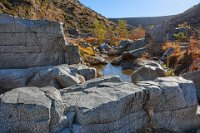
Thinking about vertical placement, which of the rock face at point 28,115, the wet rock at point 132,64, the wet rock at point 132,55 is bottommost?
the wet rock at point 132,64

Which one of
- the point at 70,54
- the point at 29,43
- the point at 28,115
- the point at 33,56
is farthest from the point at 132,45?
the point at 28,115

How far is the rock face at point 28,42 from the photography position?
1248 cm

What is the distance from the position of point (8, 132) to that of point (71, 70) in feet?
21.1

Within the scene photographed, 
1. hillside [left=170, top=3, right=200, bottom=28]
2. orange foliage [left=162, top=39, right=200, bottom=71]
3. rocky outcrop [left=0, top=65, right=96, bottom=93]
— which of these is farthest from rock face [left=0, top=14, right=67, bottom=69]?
hillside [left=170, top=3, right=200, bottom=28]

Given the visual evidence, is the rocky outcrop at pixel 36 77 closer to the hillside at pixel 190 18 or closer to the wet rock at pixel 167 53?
the wet rock at pixel 167 53

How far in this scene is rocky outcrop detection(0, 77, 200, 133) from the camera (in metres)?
6.21

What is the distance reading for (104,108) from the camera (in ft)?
22.1

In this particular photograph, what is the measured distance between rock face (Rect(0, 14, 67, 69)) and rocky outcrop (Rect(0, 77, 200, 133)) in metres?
5.15

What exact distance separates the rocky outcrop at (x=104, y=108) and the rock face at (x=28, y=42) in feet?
16.9

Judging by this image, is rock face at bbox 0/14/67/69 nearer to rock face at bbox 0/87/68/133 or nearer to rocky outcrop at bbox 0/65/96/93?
rocky outcrop at bbox 0/65/96/93

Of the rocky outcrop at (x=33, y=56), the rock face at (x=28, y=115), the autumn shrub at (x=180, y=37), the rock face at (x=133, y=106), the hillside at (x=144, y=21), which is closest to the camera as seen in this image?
the rock face at (x=28, y=115)

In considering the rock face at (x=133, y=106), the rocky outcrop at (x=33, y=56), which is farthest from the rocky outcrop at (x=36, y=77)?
the rock face at (x=133, y=106)

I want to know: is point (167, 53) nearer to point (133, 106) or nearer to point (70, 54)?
point (70, 54)

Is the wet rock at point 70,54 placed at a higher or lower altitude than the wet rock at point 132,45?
higher
